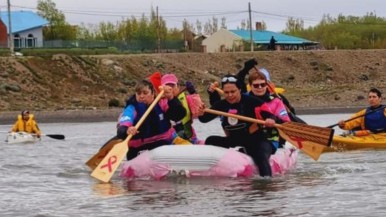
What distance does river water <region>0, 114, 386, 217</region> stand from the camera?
9.77m

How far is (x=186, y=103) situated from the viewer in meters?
14.0

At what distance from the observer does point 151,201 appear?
34.7ft

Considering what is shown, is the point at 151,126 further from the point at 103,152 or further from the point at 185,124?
the point at 185,124

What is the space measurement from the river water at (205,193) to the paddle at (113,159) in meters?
0.17

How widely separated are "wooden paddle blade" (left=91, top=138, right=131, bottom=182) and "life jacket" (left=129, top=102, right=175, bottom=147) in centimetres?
50

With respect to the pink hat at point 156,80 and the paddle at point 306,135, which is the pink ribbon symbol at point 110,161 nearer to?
the pink hat at point 156,80

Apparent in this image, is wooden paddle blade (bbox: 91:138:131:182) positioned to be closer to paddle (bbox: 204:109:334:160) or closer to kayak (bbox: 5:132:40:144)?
paddle (bbox: 204:109:334:160)

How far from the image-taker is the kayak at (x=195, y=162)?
1247 centimetres

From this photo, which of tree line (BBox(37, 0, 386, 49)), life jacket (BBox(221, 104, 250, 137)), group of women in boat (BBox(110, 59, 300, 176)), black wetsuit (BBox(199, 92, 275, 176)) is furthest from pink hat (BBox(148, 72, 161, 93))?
tree line (BBox(37, 0, 386, 49))

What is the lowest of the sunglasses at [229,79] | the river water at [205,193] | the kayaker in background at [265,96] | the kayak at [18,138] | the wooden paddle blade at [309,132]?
the kayak at [18,138]

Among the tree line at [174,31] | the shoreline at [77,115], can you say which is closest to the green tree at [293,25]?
the tree line at [174,31]

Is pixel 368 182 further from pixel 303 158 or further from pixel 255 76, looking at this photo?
pixel 303 158

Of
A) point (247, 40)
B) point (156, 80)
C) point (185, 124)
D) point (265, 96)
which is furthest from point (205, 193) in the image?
point (247, 40)

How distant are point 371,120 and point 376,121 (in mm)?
124
